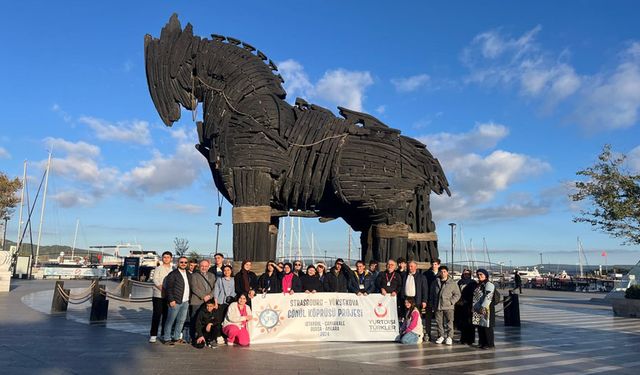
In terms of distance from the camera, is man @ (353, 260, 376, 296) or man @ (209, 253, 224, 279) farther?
man @ (353, 260, 376, 296)

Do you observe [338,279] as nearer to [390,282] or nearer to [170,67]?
[390,282]

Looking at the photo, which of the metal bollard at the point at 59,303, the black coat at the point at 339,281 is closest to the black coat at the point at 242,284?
the black coat at the point at 339,281

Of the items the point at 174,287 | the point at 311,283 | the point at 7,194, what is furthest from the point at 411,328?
the point at 7,194

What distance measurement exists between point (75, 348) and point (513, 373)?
21.9 feet

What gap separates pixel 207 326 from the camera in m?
8.57

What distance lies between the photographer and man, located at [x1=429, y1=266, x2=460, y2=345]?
969 centimetres

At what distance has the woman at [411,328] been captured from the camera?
9477 mm

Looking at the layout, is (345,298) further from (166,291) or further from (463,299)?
(166,291)

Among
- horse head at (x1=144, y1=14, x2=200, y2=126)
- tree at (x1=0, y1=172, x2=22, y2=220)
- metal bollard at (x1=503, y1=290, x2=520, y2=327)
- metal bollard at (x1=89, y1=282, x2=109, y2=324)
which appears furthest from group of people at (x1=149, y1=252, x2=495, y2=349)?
tree at (x1=0, y1=172, x2=22, y2=220)

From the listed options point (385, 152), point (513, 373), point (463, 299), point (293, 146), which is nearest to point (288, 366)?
point (513, 373)

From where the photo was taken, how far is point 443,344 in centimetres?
956

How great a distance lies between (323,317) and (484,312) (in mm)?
3039

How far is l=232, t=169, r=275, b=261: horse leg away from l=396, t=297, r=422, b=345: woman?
3376 mm

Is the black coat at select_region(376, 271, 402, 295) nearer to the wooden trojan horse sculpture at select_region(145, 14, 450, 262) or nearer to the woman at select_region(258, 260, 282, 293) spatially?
the wooden trojan horse sculpture at select_region(145, 14, 450, 262)
